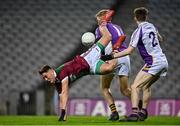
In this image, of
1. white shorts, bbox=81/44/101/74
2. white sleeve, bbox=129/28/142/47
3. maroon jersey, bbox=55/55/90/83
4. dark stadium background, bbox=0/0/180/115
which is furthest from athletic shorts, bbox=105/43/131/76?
dark stadium background, bbox=0/0/180/115

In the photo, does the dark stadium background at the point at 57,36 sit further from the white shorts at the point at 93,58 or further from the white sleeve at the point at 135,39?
the white sleeve at the point at 135,39

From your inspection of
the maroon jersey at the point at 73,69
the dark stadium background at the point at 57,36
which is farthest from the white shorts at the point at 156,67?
the dark stadium background at the point at 57,36

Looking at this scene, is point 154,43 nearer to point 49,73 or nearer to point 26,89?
point 49,73

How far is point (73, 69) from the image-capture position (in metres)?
6.94

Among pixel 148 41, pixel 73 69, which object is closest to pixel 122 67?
pixel 148 41

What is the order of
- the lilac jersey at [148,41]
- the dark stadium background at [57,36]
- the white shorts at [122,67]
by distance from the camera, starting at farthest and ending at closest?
the dark stadium background at [57,36] → the white shorts at [122,67] → the lilac jersey at [148,41]

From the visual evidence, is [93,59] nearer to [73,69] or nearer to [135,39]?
[73,69]

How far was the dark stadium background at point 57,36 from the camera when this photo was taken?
11.5 metres

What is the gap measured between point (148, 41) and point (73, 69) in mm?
951

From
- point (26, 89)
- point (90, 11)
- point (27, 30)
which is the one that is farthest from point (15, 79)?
point (90, 11)

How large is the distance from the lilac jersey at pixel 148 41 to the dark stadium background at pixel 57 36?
4.07 m

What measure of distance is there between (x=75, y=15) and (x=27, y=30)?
42.7 inches

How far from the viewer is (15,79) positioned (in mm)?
12047

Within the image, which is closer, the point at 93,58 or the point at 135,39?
the point at 135,39
